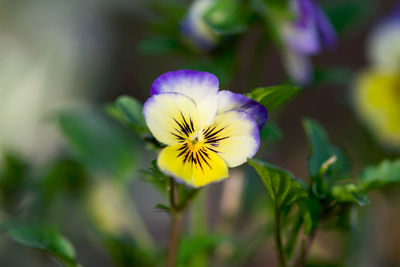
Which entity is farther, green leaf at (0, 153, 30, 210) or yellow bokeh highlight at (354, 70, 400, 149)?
yellow bokeh highlight at (354, 70, 400, 149)

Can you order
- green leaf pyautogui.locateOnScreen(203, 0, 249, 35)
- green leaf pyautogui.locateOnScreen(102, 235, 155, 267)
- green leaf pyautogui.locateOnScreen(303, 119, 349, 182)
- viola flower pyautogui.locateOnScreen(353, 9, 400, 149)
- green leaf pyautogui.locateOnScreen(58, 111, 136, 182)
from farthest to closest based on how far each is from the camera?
viola flower pyautogui.locateOnScreen(353, 9, 400, 149), green leaf pyautogui.locateOnScreen(58, 111, 136, 182), green leaf pyautogui.locateOnScreen(102, 235, 155, 267), green leaf pyautogui.locateOnScreen(203, 0, 249, 35), green leaf pyautogui.locateOnScreen(303, 119, 349, 182)

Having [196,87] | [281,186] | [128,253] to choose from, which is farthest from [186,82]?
[128,253]

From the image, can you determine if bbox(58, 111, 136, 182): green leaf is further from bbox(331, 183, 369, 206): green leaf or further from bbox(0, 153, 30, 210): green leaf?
bbox(331, 183, 369, 206): green leaf

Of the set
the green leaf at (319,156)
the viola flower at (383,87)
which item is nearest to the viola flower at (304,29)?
the green leaf at (319,156)

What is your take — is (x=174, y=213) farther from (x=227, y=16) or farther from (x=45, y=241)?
(x=227, y=16)

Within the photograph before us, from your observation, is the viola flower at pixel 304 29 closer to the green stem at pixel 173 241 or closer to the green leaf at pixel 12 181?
the green stem at pixel 173 241

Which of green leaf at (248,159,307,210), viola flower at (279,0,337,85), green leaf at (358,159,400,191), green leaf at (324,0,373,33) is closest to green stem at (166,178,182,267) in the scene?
green leaf at (248,159,307,210)
